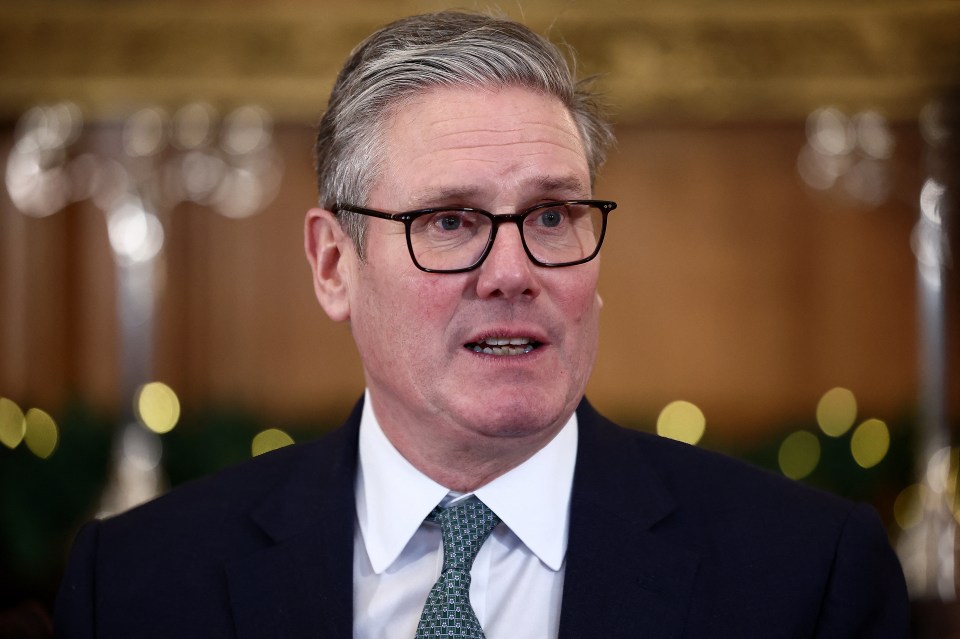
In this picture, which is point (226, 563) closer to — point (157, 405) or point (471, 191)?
point (471, 191)

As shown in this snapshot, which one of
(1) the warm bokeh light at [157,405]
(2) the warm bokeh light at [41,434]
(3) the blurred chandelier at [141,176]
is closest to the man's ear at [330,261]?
(2) the warm bokeh light at [41,434]

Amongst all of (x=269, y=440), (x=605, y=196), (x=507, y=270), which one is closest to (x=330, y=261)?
(x=507, y=270)

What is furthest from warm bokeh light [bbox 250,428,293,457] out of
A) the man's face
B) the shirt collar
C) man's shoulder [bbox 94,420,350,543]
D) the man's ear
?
the man's face

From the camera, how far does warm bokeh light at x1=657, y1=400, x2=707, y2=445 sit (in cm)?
543

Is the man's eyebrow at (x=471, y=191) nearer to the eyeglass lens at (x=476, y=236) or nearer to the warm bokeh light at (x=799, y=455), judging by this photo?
the eyeglass lens at (x=476, y=236)

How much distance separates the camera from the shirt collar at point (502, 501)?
1.89 metres

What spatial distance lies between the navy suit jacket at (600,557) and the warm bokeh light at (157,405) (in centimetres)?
359

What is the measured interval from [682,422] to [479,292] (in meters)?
4.24

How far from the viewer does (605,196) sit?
659 centimetres

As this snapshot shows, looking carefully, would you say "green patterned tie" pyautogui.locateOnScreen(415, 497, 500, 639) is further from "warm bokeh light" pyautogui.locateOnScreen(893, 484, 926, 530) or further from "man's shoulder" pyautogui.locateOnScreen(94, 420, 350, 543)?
"warm bokeh light" pyautogui.locateOnScreen(893, 484, 926, 530)

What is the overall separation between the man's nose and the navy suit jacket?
370mm

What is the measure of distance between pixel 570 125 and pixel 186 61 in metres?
4.85

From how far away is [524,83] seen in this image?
6.27ft

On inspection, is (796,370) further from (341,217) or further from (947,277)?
(341,217)
